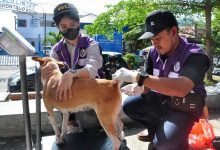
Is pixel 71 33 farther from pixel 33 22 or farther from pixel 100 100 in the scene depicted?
pixel 33 22

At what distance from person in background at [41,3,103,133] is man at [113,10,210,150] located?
0.40 metres

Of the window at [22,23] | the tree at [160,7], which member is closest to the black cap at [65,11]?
the tree at [160,7]

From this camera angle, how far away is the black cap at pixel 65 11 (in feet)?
9.75

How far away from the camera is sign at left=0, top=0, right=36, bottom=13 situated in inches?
1462

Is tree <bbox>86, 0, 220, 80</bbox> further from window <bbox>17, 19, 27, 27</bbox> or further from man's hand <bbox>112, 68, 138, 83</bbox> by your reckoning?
window <bbox>17, 19, 27, 27</bbox>

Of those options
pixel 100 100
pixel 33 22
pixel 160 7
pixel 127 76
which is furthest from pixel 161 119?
pixel 33 22

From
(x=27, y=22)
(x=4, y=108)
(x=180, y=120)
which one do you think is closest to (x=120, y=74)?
(x=180, y=120)

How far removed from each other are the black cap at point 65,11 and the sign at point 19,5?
3501cm

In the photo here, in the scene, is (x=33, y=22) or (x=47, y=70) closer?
(x=47, y=70)

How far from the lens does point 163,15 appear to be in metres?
2.68

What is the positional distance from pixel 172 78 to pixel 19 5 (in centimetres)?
3983

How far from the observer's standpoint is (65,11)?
2.97 meters

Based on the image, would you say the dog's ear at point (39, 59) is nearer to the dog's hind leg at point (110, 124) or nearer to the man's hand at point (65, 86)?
the man's hand at point (65, 86)

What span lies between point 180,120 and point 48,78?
1.21 meters
